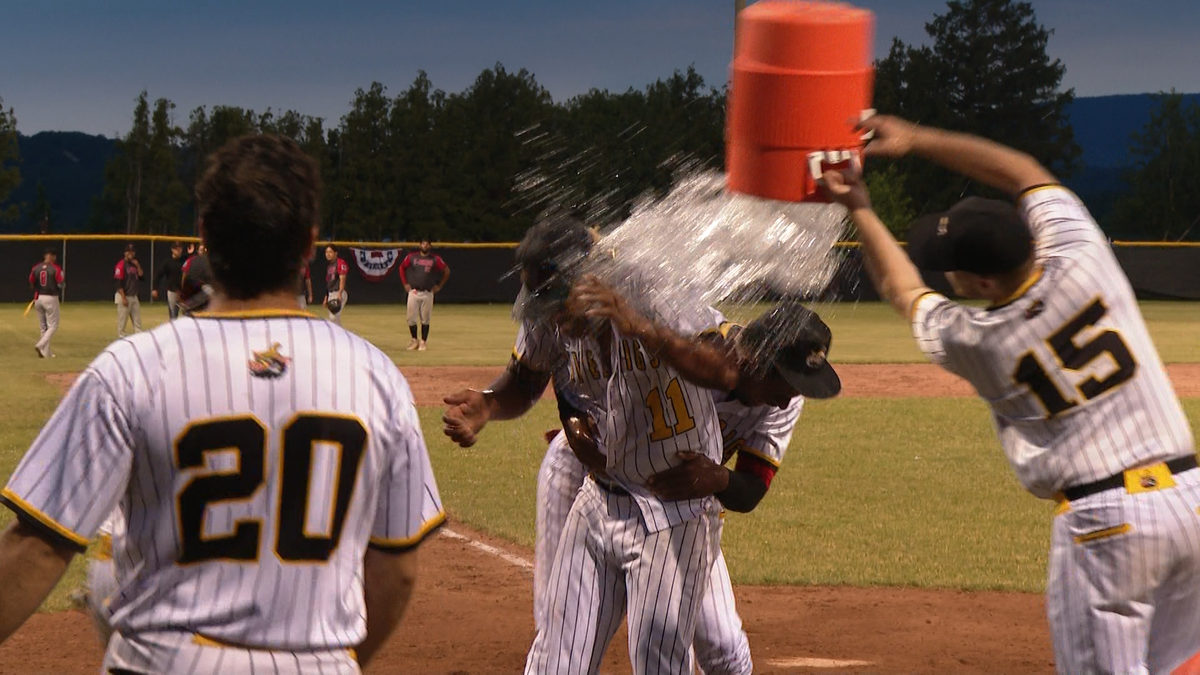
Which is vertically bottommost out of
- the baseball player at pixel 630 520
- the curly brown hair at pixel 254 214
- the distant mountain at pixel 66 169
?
the distant mountain at pixel 66 169

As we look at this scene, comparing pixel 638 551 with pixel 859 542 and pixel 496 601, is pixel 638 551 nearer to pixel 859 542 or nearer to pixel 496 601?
pixel 496 601

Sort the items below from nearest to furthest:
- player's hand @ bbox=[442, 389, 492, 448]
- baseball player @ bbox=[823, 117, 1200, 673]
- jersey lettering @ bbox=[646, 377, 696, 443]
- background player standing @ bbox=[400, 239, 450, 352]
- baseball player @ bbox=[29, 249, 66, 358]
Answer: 1. baseball player @ bbox=[823, 117, 1200, 673]
2. jersey lettering @ bbox=[646, 377, 696, 443]
3. player's hand @ bbox=[442, 389, 492, 448]
4. baseball player @ bbox=[29, 249, 66, 358]
5. background player standing @ bbox=[400, 239, 450, 352]

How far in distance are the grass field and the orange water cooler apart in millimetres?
5019

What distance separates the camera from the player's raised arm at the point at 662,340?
414 cm

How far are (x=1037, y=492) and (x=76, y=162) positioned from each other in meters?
197

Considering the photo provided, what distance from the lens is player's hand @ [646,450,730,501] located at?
4488mm

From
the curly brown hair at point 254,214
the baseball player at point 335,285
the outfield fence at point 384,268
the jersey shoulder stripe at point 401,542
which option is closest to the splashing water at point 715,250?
the jersey shoulder stripe at point 401,542

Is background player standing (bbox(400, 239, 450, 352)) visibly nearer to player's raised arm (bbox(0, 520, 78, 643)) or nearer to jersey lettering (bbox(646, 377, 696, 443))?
jersey lettering (bbox(646, 377, 696, 443))

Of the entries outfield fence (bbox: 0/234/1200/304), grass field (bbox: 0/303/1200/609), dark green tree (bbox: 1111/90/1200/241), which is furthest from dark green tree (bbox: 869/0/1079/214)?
grass field (bbox: 0/303/1200/609)

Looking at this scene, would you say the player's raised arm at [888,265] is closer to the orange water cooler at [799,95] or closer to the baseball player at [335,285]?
the orange water cooler at [799,95]

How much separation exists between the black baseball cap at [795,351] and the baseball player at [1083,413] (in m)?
0.80

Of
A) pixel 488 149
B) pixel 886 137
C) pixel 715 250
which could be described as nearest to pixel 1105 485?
pixel 886 137

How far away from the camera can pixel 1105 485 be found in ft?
12.4

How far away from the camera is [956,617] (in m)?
7.54
